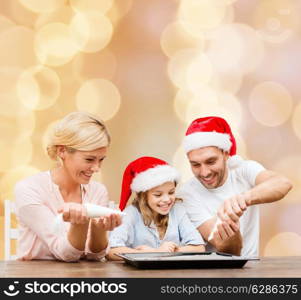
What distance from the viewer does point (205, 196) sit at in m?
2.20

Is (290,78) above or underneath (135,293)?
above

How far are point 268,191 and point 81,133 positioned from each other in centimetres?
65

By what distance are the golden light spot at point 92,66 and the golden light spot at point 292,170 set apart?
1031 mm

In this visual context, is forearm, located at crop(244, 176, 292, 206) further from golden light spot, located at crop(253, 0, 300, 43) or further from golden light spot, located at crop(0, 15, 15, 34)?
golden light spot, located at crop(0, 15, 15, 34)

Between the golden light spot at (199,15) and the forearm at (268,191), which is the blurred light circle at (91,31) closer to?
the golden light spot at (199,15)

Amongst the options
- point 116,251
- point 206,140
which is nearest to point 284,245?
point 206,140

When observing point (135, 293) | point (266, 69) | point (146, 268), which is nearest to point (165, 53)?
point (266, 69)

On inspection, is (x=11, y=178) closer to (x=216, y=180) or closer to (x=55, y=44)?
(x=55, y=44)

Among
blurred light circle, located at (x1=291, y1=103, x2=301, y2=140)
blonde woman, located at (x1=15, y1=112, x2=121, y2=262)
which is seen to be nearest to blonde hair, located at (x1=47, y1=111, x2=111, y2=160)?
blonde woman, located at (x1=15, y1=112, x2=121, y2=262)

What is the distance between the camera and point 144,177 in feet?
7.05

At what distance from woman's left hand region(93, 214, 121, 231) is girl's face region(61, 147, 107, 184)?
0.29 m

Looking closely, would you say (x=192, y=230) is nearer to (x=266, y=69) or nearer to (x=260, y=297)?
(x=260, y=297)

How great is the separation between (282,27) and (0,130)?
161 cm

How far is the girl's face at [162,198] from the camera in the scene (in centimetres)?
206
